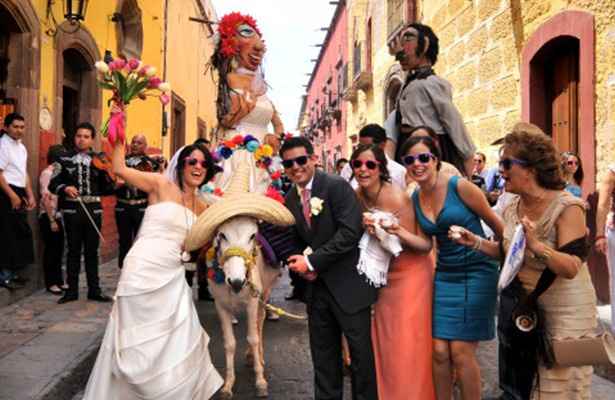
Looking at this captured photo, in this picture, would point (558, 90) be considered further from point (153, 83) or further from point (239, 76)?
point (153, 83)

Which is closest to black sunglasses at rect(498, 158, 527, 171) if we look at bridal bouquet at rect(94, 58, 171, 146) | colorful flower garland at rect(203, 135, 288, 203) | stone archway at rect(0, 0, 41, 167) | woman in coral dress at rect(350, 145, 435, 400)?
woman in coral dress at rect(350, 145, 435, 400)

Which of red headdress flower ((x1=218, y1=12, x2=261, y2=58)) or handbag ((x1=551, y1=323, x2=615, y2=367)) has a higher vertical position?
red headdress flower ((x1=218, y1=12, x2=261, y2=58))

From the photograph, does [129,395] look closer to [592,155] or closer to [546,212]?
[546,212]

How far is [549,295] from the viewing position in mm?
2959

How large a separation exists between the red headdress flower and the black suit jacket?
2621mm

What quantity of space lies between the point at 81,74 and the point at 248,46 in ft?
18.1

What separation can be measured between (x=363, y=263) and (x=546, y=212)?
1.10 meters

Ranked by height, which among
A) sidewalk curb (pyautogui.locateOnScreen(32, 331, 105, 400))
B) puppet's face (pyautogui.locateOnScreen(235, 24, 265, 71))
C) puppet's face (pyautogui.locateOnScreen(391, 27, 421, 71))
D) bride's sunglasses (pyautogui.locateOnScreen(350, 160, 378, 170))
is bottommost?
sidewalk curb (pyautogui.locateOnScreen(32, 331, 105, 400))

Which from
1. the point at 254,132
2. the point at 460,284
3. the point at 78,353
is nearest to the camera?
the point at 460,284

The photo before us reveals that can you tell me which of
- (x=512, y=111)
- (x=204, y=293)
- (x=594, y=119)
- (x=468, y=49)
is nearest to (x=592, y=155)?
(x=594, y=119)

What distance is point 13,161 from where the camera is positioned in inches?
280

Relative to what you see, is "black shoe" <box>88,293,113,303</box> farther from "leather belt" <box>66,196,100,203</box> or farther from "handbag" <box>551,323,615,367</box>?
"handbag" <box>551,323,615,367</box>

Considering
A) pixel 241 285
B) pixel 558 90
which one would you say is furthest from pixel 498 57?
pixel 241 285

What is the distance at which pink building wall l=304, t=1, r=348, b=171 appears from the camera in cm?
3127
